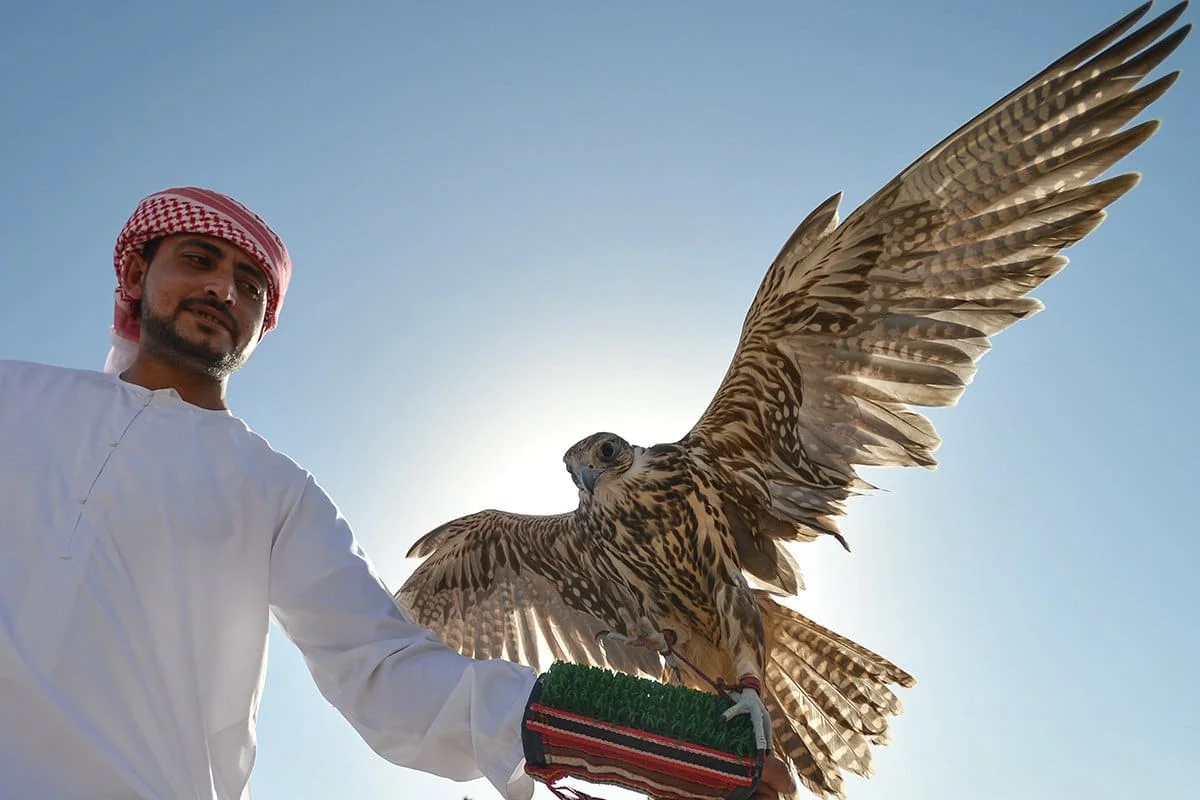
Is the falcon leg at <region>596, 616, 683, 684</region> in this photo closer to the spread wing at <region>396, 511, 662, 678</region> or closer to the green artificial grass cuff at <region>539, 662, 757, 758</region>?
the spread wing at <region>396, 511, 662, 678</region>

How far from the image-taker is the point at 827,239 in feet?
11.0

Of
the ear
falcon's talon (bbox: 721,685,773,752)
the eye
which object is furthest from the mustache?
falcon's talon (bbox: 721,685,773,752)

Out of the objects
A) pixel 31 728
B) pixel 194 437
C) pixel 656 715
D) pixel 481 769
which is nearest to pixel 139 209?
pixel 194 437

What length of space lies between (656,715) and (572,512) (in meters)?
2.54

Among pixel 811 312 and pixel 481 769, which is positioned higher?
pixel 811 312

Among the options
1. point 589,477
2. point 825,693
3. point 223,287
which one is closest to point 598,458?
point 589,477

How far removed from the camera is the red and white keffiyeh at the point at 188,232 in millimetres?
1963

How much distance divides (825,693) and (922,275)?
5.81 feet

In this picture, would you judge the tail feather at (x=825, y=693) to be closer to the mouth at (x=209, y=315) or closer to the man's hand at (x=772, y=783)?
the man's hand at (x=772, y=783)

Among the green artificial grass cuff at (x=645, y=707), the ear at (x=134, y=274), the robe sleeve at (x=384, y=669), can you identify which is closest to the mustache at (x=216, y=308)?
the ear at (x=134, y=274)

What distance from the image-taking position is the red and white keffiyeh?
1.96 m

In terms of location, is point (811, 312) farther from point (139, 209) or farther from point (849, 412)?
point (139, 209)

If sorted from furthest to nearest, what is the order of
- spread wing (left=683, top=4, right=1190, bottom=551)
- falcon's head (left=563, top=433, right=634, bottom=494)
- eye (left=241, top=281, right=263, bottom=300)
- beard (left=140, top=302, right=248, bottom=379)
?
falcon's head (left=563, top=433, right=634, bottom=494) → spread wing (left=683, top=4, right=1190, bottom=551) → eye (left=241, top=281, right=263, bottom=300) → beard (left=140, top=302, right=248, bottom=379)

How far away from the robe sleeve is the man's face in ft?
1.16
